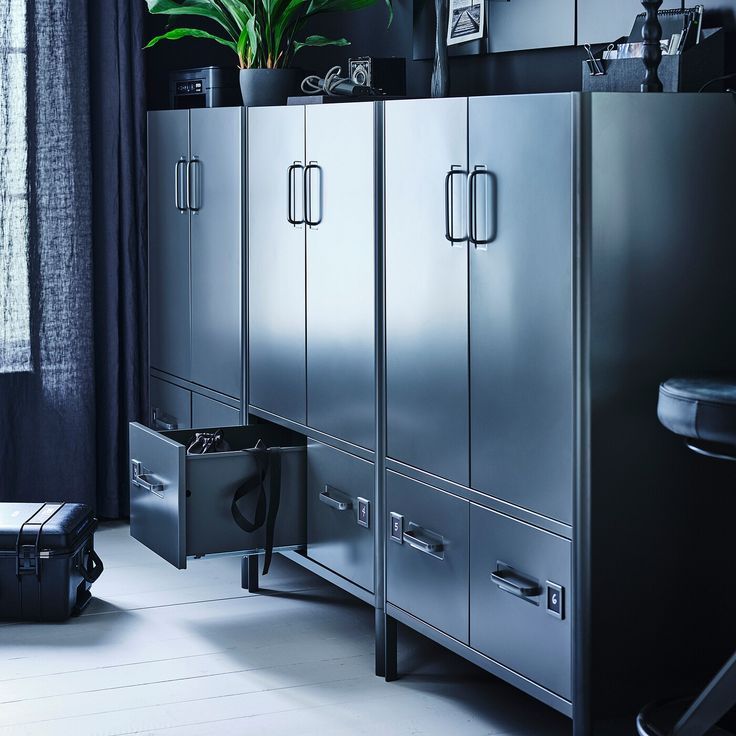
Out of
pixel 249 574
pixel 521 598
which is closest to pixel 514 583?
pixel 521 598

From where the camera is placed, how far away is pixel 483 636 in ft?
7.84

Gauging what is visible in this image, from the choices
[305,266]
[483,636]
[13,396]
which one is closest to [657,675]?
[483,636]

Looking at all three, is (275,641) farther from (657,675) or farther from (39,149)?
(39,149)

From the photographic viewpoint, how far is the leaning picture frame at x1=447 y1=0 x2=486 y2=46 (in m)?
3.10

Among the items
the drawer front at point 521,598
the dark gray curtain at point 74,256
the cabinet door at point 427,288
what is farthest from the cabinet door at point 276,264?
the dark gray curtain at point 74,256

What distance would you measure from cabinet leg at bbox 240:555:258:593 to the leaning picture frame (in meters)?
1.44

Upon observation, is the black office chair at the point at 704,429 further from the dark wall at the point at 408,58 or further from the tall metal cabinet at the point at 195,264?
the tall metal cabinet at the point at 195,264

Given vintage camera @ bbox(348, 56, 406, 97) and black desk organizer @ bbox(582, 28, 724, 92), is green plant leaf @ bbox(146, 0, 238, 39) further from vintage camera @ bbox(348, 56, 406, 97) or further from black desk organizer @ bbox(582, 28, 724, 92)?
black desk organizer @ bbox(582, 28, 724, 92)

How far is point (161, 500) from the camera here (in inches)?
115

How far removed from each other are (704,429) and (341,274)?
1.17 metres

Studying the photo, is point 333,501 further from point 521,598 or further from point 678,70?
point 678,70

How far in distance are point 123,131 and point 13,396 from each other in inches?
36.3

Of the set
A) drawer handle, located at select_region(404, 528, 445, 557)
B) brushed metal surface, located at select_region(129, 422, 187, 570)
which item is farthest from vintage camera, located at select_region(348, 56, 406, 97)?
drawer handle, located at select_region(404, 528, 445, 557)

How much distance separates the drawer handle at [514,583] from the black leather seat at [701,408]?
0.43m
